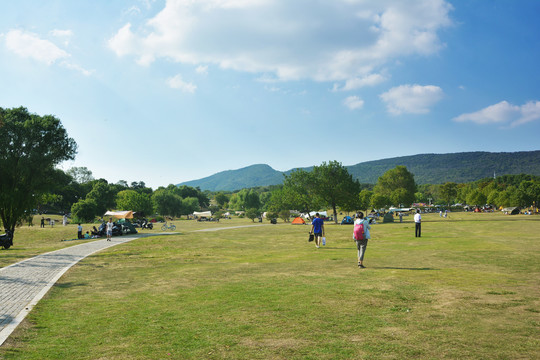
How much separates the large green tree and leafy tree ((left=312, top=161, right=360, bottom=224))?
41.3 meters

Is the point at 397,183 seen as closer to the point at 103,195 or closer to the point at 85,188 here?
the point at 103,195

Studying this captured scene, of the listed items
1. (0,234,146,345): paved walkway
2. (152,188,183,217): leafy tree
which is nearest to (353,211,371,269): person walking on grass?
(0,234,146,345): paved walkway

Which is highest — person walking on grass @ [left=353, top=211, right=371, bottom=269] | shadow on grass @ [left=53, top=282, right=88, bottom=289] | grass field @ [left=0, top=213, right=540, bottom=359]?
person walking on grass @ [left=353, top=211, right=371, bottom=269]

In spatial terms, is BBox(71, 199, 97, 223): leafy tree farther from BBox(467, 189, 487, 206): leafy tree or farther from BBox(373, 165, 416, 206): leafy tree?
BBox(467, 189, 487, 206): leafy tree

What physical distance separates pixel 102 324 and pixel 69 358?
1.76m

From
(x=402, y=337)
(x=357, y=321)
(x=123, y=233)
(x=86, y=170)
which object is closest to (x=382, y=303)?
(x=357, y=321)

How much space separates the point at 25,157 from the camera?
111 ft

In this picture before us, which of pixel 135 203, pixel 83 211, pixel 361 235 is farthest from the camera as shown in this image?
pixel 135 203

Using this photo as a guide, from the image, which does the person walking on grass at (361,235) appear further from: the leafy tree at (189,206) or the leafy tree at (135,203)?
the leafy tree at (189,206)

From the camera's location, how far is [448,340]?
584 centimetres

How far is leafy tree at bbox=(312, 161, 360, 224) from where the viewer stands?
62959 mm

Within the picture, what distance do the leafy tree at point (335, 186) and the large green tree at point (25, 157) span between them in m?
41.3

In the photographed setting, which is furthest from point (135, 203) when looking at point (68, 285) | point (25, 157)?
point (68, 285)

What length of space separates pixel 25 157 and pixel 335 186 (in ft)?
152
